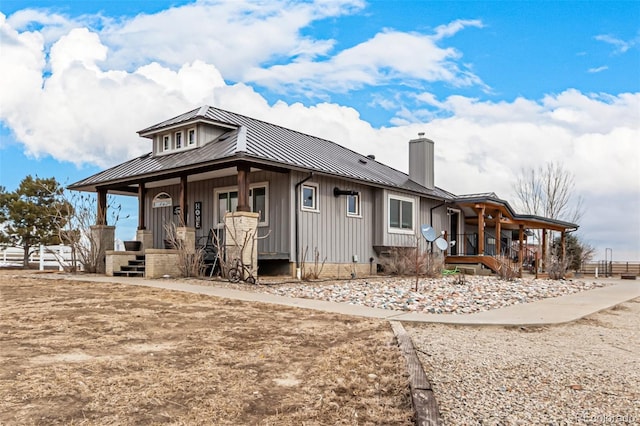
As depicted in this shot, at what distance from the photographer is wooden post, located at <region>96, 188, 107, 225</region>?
58.3ft

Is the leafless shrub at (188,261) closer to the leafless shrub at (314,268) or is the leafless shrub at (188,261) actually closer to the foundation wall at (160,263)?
the foundation wall at (160,263)

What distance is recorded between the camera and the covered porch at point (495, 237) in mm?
20145

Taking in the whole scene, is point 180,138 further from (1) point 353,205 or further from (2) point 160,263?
(1) point 353,205

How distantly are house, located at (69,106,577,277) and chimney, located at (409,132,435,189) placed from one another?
0.04 m

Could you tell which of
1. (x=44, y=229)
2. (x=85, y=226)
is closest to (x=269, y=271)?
(x=85, y=226)

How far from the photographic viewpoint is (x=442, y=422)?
3.65 meters

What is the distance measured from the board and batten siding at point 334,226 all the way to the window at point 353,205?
161mm

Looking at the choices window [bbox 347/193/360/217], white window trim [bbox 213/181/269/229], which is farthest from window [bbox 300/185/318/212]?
window [bbox 347/193/360/217]

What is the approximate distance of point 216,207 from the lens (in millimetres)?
17078

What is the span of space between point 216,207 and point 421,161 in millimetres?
9040

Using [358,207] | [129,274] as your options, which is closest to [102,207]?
[129,274]

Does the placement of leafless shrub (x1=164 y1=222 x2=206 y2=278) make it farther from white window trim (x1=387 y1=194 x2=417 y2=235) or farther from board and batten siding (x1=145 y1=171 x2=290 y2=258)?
white window trim (x1=387 y1=194 x2=417 y2=235)

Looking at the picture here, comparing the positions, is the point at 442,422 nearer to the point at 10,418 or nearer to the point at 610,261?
the point at 10,418

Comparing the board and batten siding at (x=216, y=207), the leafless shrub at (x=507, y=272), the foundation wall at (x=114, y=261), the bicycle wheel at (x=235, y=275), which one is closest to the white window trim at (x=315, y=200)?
the board and batten siding at (x=216, y=207)
